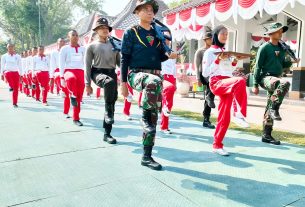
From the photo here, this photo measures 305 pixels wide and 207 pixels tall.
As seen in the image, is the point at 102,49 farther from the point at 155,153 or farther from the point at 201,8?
the point at 201,8

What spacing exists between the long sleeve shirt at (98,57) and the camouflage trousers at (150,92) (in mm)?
1790

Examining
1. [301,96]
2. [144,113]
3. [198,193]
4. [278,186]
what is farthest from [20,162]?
[301,96]

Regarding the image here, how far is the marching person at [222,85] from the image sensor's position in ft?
14.4

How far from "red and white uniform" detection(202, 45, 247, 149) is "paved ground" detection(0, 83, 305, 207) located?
44 centimetres

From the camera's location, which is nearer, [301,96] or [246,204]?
[246,204]

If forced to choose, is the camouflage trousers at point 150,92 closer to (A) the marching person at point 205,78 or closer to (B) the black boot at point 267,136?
(A) the marching person at point 205,78

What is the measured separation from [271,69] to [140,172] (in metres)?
2.99

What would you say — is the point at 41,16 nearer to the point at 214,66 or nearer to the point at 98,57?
the point at 98,57

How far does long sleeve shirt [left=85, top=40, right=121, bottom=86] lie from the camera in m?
5.57

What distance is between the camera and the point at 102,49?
5.60 meters

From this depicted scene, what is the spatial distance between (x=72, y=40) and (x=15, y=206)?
492cm

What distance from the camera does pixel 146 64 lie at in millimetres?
3971

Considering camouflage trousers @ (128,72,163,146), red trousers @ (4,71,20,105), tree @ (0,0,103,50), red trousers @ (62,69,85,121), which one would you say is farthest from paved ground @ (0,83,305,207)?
tree @ (0,0,103,50)

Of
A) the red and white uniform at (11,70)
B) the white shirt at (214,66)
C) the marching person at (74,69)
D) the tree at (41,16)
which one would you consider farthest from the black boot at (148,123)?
the tree at (41,16)
